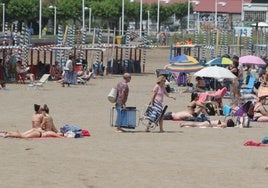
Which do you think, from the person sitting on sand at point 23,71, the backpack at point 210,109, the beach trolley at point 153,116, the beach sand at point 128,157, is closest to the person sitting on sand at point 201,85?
the backpack at point 210,109

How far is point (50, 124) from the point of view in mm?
18266

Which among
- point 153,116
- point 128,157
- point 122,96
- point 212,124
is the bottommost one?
point 128,157

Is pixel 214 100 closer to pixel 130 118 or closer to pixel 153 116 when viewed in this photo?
pixel 153 116

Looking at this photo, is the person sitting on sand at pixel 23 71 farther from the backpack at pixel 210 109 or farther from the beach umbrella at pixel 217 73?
A: the backpack at pixel 210 109

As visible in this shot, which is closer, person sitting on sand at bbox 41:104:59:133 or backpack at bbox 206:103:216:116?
person sitting on sand at bbox 41:104:59:133

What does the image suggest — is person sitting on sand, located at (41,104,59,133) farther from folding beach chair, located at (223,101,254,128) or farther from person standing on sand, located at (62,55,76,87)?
person standing on sand, located at (62,55,76,87)

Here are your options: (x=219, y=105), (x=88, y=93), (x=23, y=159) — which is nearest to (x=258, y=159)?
(x=23, y=159)

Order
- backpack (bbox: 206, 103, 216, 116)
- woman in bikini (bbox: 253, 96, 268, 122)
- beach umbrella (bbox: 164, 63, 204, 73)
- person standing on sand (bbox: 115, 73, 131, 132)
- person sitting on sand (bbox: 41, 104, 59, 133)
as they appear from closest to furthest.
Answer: person sitting on sand (bbox: 41, 104, 59, 133)
person standing on sand (bbox: 115, 73, 131, 132)
woman in bikini (bbox: 253, 96, 268, 122)
backpack (bbox: 206, 103, 216, 116)
beach umbrella (bbox: 164, 63, 204, 73)

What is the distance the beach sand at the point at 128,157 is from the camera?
508 inches

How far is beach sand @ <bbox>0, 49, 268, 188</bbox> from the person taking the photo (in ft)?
42.4

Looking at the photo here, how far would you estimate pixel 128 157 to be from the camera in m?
15.5

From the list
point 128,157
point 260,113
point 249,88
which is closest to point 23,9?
point 249,88

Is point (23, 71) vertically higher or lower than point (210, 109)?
higher

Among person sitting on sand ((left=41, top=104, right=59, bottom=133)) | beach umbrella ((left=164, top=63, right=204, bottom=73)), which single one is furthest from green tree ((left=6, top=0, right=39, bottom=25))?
person sitting on sand ((left=41, top=104, right=59, bottom=133))
